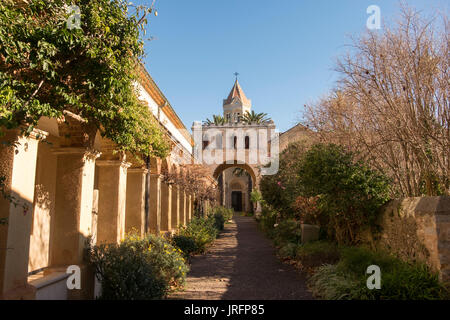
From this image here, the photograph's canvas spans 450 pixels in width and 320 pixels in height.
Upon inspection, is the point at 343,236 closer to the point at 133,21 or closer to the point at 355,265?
the point at 355,265

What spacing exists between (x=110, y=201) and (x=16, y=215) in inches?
134

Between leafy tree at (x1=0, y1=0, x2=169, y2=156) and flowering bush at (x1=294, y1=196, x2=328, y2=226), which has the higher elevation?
leafy tree at (x1=0, y1=0, x2=169, y2=156)

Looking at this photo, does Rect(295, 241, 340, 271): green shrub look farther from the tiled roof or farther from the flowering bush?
the tiled roof

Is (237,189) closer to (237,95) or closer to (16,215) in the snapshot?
(237,95)

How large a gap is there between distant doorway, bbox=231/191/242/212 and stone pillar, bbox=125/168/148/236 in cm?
3777

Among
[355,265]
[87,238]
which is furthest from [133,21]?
[355,265]

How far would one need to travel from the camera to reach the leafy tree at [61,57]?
3.49 m

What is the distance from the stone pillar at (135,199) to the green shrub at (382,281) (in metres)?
5.19

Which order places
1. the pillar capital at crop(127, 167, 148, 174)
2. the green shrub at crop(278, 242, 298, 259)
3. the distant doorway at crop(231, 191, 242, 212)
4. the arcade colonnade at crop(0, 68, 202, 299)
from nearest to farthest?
1. the arcade colonnade at crop(0, 68, 202, 299)
2. the pillar capital at crop(127, 167, 148, 174)
3. the green shrub at crop(278, 242, 298, 259)
4. the distant doorway at crop(231, 191, 242, 212)

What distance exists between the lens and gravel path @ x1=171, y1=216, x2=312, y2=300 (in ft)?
21.7

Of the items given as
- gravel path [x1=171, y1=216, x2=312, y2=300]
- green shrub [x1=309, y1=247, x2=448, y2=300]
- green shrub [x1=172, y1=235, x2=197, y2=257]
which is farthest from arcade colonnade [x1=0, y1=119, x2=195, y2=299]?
green shrub [x1=309, y1=247, x2=448, y2=300]

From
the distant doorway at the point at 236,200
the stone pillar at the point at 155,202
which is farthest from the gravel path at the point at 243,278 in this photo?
the distant doorway at the point at 236,200

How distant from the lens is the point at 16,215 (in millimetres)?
4078

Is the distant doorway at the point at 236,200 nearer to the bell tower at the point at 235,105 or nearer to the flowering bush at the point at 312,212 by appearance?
the bell tower at the point at 235,105
